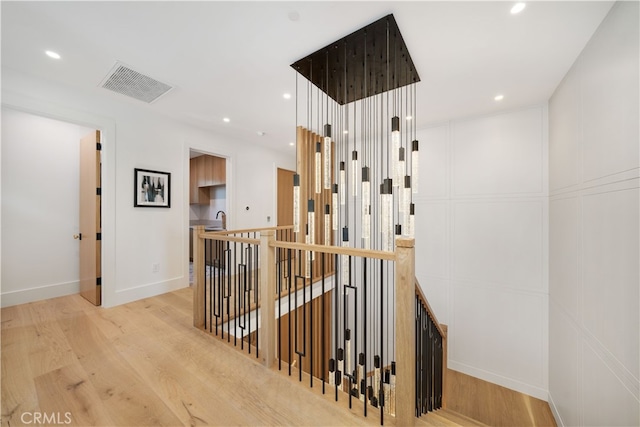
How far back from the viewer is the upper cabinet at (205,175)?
17.5 feet

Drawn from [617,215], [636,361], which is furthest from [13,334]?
[617,215]

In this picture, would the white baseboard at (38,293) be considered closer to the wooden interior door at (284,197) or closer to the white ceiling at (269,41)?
the white ceiling at (269,41)

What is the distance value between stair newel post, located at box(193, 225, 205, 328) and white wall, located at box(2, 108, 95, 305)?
2.47m

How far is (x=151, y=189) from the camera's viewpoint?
3287mm

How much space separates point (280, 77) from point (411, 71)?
131 centimetres

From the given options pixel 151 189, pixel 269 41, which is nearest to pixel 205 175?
pixel 151 189

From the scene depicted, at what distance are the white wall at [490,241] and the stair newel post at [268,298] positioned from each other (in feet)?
9.41

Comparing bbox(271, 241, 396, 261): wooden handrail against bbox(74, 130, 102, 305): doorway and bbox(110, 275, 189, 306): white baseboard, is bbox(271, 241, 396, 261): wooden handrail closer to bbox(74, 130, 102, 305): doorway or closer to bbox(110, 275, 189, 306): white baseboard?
bbox(110, 275, 189, 306): white baseboard

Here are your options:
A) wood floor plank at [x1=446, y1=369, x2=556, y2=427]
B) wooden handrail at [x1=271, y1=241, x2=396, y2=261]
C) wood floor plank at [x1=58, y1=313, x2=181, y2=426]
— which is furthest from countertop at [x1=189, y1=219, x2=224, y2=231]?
wood floor plank at [x1=446, y1=369, x2=556, y2=427]

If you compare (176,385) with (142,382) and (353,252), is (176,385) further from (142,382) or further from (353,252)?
(353,252)

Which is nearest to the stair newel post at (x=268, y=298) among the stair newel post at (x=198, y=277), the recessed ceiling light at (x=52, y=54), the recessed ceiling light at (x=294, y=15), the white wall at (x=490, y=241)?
the stair newel post at (x=198, y=277)

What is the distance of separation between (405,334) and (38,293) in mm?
4568

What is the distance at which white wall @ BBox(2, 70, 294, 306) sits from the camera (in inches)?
100

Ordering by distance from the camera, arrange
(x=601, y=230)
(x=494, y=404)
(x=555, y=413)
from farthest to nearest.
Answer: (x=494, y=404) → (x=555, y=413) → (x=601, y=230)
